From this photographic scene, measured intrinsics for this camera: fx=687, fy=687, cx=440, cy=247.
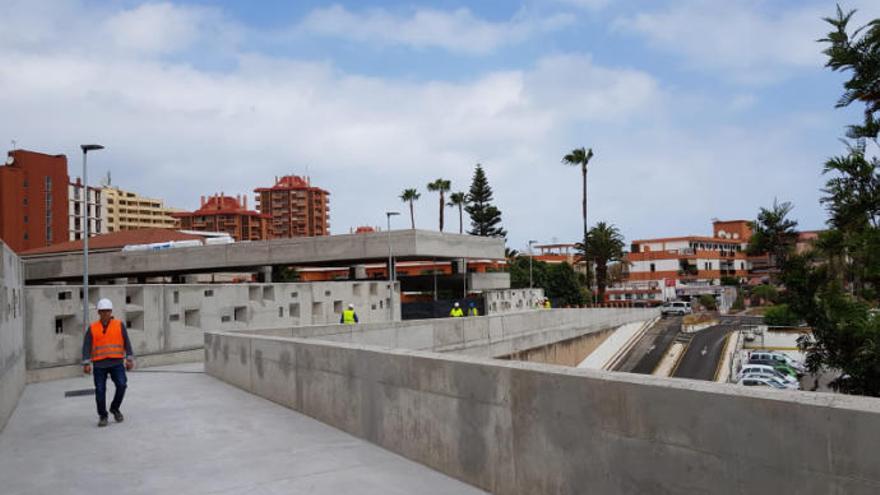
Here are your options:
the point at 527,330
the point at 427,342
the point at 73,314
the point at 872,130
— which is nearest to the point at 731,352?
the point at 527,330

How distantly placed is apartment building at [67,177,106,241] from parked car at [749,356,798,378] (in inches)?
4768

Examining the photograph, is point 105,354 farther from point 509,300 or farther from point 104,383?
point 509,300

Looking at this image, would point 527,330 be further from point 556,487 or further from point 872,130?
point 556,487

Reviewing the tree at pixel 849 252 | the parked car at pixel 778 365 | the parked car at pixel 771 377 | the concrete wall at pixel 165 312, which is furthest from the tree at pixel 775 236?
the parked car at pixel 778 365

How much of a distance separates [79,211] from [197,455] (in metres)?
158

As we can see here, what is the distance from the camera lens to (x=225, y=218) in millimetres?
182250

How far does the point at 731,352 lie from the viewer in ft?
158

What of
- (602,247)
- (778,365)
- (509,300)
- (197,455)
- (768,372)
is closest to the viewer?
(197,455)

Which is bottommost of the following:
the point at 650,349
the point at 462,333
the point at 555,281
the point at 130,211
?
the point at 650,349

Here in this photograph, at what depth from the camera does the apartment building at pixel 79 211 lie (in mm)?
137500

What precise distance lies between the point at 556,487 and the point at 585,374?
85 cm

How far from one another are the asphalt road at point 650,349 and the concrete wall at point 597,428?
34597 mm

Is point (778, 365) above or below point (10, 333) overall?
below

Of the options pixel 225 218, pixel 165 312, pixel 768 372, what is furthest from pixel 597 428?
pixel 225 218
